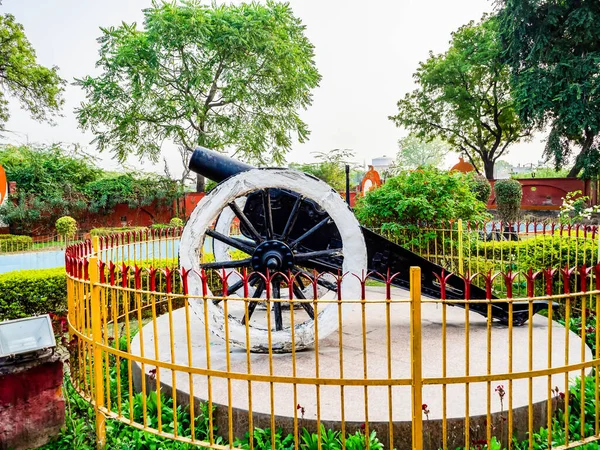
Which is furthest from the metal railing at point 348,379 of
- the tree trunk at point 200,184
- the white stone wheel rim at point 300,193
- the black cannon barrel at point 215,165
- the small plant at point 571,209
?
the tree trunk at point 200,184

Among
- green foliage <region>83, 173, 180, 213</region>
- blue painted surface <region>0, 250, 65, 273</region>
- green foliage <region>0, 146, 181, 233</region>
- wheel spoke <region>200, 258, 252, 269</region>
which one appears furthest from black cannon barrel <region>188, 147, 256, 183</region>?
green foliage <region>83, 173, 180, 213</region>

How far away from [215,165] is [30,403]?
103 inches

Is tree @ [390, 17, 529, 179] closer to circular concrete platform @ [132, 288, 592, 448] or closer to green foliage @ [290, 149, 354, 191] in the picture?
green foliage @ [290, 149, 354, 191]

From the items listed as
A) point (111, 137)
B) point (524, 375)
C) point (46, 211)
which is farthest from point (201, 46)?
point (524, 375)

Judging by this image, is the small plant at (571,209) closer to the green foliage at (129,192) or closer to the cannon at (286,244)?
the cannon at (286,244)

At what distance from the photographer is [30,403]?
10.7 ft

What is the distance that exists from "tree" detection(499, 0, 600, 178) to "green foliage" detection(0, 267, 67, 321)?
20.3 metres

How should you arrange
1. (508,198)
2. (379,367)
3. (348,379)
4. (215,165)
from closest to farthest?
(348,379) < (379,367) < (215,165) < (508,198)

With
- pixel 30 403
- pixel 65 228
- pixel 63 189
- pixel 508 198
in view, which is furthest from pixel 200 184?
pixel 30 403

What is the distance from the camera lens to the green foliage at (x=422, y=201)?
798 centimetres

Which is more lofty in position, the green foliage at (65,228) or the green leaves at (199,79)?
the green leaves at (199,79)

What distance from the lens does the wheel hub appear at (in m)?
4.30

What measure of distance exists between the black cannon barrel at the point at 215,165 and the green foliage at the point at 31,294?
3.18 m

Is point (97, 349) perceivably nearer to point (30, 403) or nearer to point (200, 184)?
point (30, 403)
